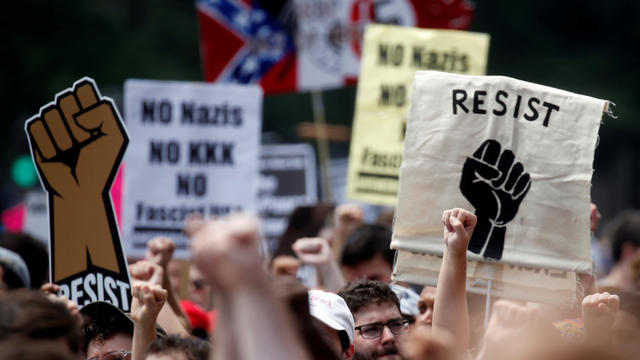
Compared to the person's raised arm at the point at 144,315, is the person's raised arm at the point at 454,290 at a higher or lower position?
higher

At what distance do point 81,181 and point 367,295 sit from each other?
132 centimetres

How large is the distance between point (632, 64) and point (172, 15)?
9.32m

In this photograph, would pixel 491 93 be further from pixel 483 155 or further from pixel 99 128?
pixel 99 128

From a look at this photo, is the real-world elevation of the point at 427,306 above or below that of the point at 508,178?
below

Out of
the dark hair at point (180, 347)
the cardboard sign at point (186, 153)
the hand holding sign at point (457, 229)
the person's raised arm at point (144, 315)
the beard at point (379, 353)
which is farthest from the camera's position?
the cardboard sign at point (186, 153)

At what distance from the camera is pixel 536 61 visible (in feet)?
76.1

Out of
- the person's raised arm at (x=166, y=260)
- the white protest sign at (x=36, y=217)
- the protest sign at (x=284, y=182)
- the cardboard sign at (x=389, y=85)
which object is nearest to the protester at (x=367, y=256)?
the person's raised arm at (x=166, y=260)

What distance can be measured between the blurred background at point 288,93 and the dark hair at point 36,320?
648 inches

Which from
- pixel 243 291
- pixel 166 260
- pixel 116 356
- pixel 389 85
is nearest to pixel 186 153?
pixel 389 85

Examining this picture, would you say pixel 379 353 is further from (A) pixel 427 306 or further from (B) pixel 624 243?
(B) pixel 624 243

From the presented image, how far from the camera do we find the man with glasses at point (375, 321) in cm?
423

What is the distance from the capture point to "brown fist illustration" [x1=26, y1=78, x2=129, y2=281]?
473 cm

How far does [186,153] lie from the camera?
7551mm

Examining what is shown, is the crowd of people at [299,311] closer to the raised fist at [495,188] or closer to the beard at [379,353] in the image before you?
the beard at [379,353]
